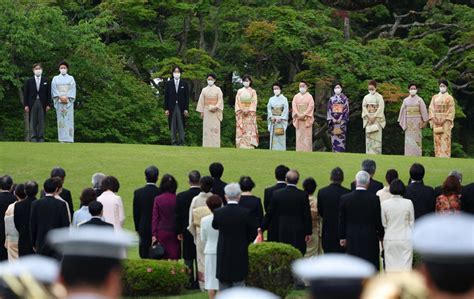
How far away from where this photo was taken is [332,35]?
3281 centimetres

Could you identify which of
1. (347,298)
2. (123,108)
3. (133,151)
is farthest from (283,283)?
(123,108)

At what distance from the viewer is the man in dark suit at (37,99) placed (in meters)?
24.1

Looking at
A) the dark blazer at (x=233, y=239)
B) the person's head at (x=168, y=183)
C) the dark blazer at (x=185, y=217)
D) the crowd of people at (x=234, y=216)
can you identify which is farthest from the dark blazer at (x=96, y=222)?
the person's head at (x=168, y=183)

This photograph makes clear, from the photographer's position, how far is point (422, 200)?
45.2ft

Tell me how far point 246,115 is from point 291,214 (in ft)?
42.7

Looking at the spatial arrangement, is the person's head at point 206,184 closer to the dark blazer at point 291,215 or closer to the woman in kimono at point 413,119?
the dark blazer at point 291,215

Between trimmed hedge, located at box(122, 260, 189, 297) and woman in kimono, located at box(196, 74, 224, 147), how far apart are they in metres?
12.7

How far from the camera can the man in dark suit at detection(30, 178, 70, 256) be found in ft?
40.2

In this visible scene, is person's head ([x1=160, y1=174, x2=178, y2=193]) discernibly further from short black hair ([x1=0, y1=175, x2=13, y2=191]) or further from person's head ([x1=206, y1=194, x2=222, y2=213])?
short black hair ([x1=0, y1=175, x2=13, y2=191])

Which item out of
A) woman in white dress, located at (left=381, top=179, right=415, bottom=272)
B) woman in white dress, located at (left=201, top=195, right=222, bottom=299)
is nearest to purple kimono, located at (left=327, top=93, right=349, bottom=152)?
woman in white dress, located at (left=381, top=179, right=415, bottom=272)

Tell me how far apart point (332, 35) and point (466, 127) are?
533 centimetres

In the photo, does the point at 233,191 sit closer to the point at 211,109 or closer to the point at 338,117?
the point at 211,109

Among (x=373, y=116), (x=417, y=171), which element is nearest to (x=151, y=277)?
(x=417, y=171)

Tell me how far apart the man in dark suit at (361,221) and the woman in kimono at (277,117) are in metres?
12.5
